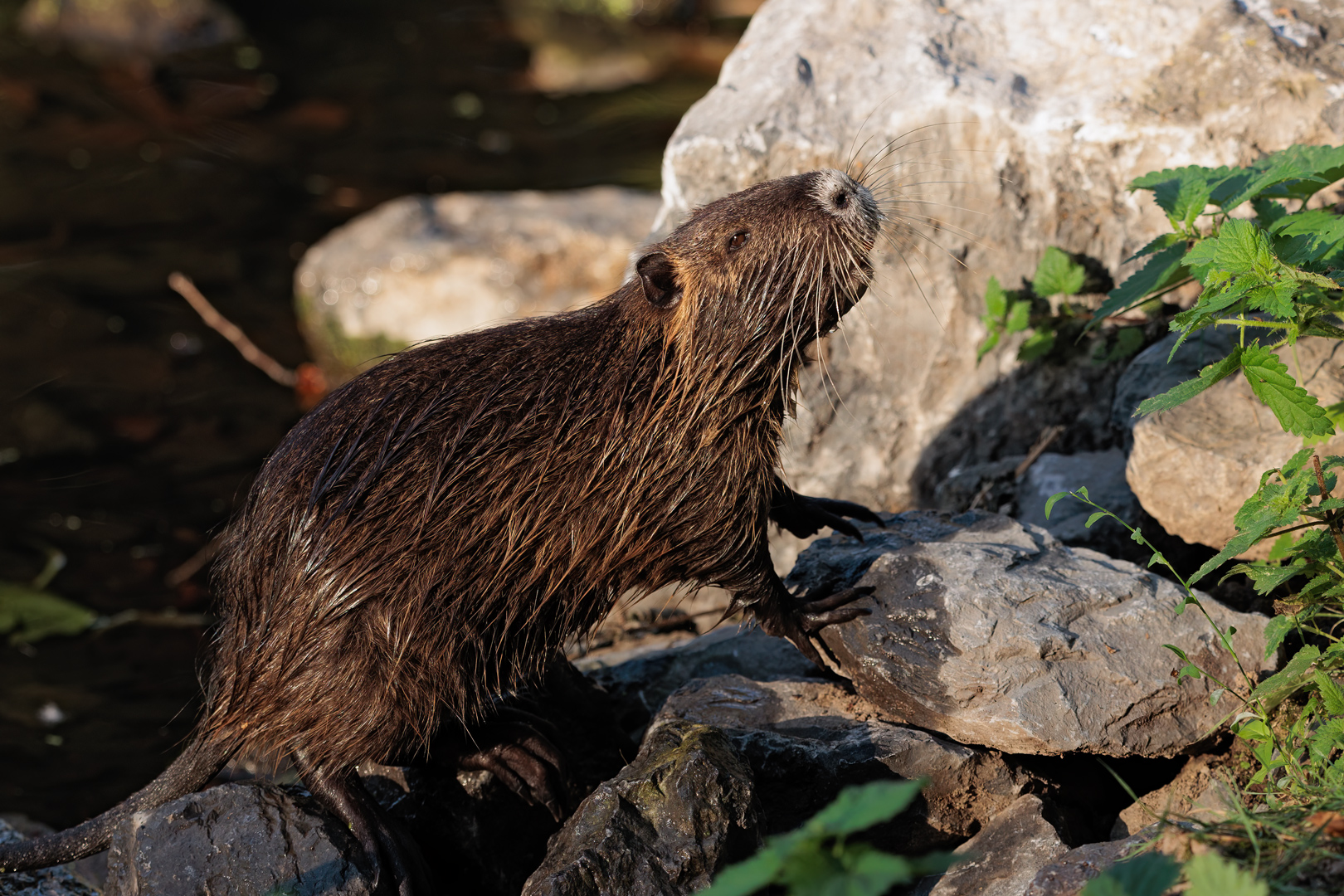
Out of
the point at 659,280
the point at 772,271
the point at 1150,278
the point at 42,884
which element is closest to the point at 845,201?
the point at 772,271

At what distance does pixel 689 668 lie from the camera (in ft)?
13.1

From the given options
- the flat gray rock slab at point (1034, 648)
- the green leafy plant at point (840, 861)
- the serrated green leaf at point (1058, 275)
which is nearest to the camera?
the green leafy plant at point (840, 861)

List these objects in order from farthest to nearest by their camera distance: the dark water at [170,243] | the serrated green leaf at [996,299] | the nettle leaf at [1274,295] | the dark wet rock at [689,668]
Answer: the dark water at [170,243] → the serrated green leaf at [996,299] → the dark wet rock at [689,668] → the nettle leaf at [1274,295]

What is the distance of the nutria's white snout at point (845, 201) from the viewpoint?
3.43 metres

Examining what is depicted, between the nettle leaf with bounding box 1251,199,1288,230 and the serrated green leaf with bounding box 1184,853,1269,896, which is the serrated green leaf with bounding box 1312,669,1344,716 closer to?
the serrated green leaf with bounding box 1184,853,1269,896

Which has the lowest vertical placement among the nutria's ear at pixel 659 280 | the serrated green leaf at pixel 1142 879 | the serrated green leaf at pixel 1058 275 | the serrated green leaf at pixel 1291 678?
the serrated green leaf at pixel 1291 678

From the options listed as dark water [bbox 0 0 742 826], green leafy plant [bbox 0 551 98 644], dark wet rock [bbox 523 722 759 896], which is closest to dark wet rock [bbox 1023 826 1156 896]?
dark wet rock [bbox 523 722 759 896]

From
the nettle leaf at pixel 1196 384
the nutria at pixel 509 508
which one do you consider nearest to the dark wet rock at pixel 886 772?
the nutria at pixel 509 508

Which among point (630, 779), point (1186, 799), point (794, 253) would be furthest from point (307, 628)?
point (1186, 799)

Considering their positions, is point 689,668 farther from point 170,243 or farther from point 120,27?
point 120,27

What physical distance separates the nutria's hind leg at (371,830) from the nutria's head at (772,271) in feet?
4.88

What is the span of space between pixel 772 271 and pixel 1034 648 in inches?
48.6

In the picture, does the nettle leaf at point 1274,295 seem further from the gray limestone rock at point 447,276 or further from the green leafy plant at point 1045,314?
the gray limestone rock at point 447,276

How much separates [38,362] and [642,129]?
507 cm
